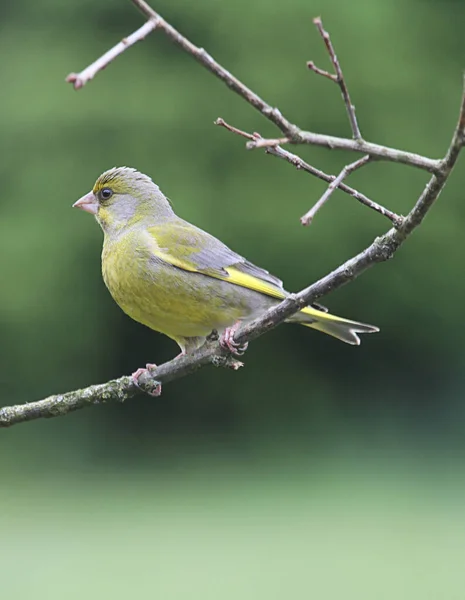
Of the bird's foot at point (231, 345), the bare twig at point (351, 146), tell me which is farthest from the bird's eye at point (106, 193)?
the bare twig at point (351, 146)

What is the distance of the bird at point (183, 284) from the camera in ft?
12.4

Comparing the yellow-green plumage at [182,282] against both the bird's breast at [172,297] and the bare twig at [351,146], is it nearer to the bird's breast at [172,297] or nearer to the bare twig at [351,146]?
the bird's breast at [172,297]

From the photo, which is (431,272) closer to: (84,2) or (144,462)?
(144,462)

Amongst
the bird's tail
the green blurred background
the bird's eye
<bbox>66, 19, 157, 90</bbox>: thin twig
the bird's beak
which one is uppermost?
the green blurred background

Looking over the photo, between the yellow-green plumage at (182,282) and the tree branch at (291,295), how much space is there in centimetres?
47

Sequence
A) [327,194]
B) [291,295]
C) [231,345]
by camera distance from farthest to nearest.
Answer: [231,345] → [291,295] → [327,194]

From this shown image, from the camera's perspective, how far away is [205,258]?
4098mm

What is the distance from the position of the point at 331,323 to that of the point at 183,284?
581 millimetres

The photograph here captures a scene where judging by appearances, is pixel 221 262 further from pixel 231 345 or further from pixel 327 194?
pixel 327 194

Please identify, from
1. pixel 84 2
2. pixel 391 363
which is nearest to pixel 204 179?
pixel 84 2

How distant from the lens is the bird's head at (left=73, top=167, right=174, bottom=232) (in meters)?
4.39

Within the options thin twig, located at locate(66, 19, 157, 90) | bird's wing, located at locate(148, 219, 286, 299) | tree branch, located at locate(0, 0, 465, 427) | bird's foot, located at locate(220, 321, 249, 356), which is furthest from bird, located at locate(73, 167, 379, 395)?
thin twig, located at locate(66, 19, 157, 90)

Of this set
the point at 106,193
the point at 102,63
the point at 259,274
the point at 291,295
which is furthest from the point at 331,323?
the point at 102,63

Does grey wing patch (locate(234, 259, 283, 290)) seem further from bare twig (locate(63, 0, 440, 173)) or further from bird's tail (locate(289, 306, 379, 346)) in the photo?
bare twig (locate(63, 0, 440, 173))
